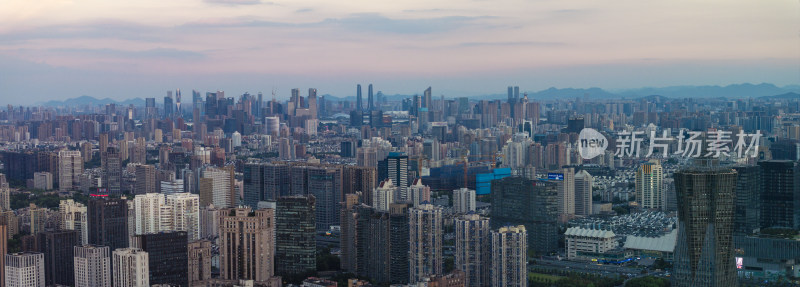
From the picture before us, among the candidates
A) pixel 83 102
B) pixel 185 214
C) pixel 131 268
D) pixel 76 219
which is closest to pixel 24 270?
pixel 131 268

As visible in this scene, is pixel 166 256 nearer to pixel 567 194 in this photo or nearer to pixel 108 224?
pixel 108 224

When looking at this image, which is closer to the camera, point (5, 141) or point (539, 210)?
point (539, 210)

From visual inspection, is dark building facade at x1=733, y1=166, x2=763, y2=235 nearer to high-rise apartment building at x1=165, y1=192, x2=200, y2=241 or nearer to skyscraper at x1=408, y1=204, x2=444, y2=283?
skyscraper at x1=408, y1=204, x2=444, y2=283

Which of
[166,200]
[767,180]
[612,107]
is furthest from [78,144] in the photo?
[767,180]

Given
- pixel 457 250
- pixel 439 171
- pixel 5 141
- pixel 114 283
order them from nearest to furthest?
pixel 114 283 < pixel 457 250 < pixel 439 171 < pixel 5 141

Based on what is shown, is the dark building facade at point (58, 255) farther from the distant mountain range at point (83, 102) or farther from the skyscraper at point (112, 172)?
the distant mountain range at point (83, 102)

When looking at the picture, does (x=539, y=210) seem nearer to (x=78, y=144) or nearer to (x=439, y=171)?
(x=439, y=171)

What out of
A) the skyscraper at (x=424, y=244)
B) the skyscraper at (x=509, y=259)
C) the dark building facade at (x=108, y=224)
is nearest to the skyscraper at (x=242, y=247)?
the skyscraper at (x=424, y=244)
